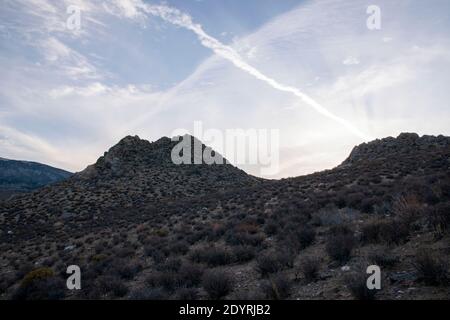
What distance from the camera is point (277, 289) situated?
679 cm

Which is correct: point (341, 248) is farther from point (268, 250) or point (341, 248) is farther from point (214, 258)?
point (214, 258)

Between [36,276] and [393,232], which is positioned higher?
[393,232]

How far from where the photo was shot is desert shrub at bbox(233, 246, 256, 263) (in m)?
10.5

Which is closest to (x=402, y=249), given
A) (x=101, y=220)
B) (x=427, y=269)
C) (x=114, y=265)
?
(x=427, y=269)

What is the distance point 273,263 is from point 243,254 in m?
2.07

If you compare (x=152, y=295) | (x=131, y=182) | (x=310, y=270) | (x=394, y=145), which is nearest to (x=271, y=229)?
(x=310, y=270)

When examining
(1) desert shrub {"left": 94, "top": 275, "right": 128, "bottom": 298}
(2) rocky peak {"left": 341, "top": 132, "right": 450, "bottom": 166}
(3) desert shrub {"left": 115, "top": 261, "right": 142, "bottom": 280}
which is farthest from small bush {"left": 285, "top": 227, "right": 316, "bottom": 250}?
(2) rocky peak {"left": 341, "top": 132, "right": 450, "bottom": 166}

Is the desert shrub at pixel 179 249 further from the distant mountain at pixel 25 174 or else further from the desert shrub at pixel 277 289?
the distant mountain at pixel 25 174

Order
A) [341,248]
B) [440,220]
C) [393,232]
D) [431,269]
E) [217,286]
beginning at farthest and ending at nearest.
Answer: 1. [393,232]
2. [440,220]
3. [341,248]
4. [217,286]
5. [431,269]

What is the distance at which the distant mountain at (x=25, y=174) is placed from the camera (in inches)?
5866

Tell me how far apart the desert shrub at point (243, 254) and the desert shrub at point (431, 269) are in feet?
17.0

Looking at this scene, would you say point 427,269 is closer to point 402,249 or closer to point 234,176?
point 402,249
